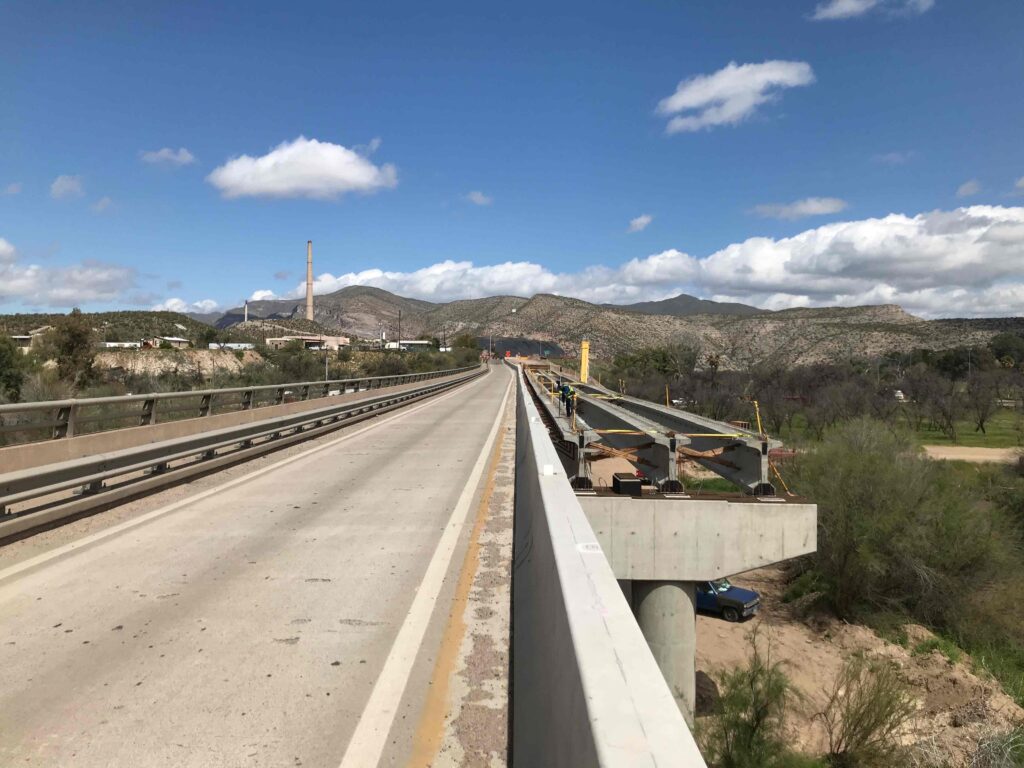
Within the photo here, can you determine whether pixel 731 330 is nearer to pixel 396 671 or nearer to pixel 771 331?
pixel 771 331

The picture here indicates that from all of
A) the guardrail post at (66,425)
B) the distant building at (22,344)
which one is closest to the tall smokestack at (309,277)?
the distant building at (22,344)

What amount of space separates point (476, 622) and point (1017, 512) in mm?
28533

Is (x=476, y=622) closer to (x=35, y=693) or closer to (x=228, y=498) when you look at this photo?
(x=35, y=693)

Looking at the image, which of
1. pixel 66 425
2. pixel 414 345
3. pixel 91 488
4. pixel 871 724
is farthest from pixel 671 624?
pixel 414 345

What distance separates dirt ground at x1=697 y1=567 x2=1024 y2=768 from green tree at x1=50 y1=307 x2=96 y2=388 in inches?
1164

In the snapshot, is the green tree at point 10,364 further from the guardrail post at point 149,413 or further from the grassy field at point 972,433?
the grassy field at point 972,433

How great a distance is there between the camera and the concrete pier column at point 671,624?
34.5 feet

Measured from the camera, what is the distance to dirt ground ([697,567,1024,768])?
1288 centimetres

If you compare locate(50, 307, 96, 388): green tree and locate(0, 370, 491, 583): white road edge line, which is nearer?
locate(0, 370, 491, 583): white road edge line

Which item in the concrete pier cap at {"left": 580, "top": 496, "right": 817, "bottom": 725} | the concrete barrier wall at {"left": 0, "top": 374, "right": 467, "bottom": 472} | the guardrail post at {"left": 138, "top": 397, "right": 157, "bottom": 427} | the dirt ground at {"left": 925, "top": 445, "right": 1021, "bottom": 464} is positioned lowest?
the dirt ground at {"left": 925, "top": 445, "right": 1021, "bottom": 464}

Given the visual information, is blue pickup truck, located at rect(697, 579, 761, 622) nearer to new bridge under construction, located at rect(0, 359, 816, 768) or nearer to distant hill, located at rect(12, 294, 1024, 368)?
new bridge under construction, located at rect(0, 359, 816, 768)

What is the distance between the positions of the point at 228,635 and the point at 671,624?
24.2ft

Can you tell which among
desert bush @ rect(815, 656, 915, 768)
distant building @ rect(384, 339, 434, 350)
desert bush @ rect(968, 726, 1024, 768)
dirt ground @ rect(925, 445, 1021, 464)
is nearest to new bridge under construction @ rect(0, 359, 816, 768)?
desert bush @ rect(815, 656, 915, 768)

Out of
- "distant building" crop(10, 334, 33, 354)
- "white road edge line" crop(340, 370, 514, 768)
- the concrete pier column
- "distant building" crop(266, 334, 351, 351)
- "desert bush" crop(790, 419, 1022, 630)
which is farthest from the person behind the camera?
"distant building" crop(266, 334, 351, 351)
